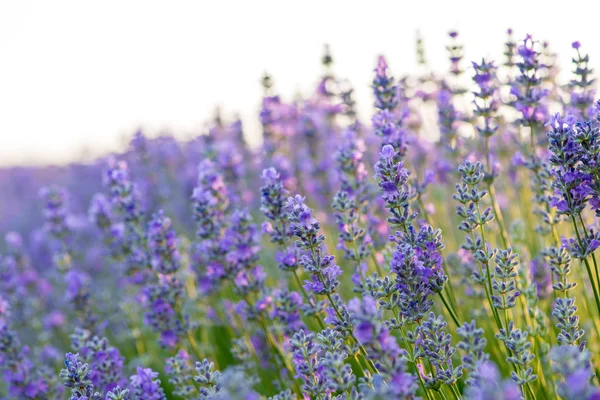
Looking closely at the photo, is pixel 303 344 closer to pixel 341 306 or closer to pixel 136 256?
pixel 341 306

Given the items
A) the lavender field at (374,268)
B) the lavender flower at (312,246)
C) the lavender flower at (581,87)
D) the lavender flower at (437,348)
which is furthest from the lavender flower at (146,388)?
the lavender flower at (581,87)

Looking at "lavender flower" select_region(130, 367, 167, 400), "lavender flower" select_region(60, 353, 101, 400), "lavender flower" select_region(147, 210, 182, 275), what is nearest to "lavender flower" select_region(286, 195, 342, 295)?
"lavender flower" select_region(130, 367, 167, 400)

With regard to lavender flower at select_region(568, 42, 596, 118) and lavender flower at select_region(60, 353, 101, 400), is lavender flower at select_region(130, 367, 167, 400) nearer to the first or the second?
lavender flower at select_region(60, 353, 101, 400)

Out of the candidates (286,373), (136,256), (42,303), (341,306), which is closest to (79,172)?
(42,303)

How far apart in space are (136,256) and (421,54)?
285 cm

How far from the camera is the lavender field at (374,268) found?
2.29m

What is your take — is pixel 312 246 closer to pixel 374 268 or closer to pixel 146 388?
pixel 146 388

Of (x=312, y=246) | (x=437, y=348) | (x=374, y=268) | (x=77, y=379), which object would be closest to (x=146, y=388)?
(x=77, y=379)

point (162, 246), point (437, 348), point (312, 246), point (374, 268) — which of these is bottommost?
point (437, 348)

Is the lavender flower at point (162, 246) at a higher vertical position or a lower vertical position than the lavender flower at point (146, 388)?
higher

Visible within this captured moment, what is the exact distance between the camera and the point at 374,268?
13.4 ft

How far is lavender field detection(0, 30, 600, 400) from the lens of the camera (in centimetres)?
229

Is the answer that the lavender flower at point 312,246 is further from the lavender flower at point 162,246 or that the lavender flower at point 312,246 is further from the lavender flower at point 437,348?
the lavender flower at point 162,246

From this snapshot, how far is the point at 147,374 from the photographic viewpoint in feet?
8.57
